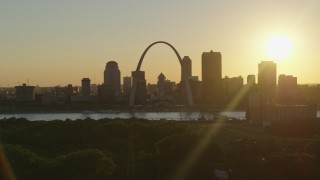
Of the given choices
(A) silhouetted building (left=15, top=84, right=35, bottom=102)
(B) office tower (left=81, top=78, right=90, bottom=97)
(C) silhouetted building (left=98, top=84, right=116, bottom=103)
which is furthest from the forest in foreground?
(B) office tower (left=81, top=78, right=90, bottom=97)

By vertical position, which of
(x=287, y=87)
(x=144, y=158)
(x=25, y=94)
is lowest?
(x=144, y=158)

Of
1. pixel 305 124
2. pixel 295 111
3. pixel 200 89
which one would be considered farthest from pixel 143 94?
pixel 305 124

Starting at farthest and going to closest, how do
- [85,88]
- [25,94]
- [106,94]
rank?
[85,88] < [25,94] < [106,94]

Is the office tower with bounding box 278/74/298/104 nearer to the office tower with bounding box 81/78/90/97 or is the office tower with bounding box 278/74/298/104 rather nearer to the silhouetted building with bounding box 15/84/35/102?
the office tower with bounding box 81/78/90/97

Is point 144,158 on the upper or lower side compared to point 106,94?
lower

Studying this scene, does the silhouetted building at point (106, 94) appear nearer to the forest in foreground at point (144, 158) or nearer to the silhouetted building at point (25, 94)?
the silhouetted building at point (25, 94)

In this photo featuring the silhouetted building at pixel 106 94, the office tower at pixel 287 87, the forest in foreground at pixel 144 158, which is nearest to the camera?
the forest in foreground at pixel 144 158

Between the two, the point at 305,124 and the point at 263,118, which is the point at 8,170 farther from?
the point at 263,118

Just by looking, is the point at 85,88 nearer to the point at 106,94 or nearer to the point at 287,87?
the point at 106,94

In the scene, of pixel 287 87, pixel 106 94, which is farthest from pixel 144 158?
pixel 106 94

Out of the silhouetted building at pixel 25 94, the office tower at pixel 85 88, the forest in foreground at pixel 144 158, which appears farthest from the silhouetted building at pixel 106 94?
the forest in foreground at pixel 144 158

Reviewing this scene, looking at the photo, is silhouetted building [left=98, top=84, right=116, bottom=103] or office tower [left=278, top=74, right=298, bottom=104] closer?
office tower [left=278, top=74, right=298, bottom=104]

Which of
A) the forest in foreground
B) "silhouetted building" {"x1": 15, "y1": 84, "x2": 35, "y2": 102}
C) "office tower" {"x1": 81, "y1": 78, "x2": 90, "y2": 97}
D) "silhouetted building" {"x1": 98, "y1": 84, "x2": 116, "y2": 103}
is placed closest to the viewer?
the forest in foreground
